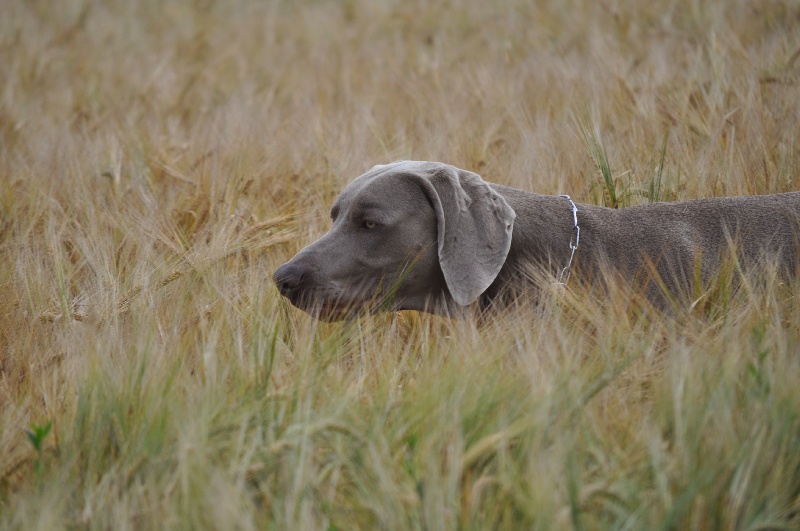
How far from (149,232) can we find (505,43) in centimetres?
454

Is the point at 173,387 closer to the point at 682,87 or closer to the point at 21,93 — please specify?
the point at 682,87

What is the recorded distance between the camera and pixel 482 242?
10.7 ft

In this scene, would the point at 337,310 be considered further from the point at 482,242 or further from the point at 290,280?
the point at 482,242

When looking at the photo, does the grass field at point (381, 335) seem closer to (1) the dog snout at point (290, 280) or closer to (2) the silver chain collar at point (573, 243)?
(1) the dog snout at point (290, 280)

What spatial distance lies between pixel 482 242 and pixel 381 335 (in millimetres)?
516

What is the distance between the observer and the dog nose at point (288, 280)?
10.2ft

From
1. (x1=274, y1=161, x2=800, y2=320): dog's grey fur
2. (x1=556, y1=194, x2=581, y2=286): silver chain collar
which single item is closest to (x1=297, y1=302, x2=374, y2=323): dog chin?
(x1=274, y1=161, x2=800, y2=320): dog's grey fur

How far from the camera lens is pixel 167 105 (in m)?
6.74

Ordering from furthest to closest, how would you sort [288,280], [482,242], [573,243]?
1. [573,243]
2. [482,242]
3. [288,280]

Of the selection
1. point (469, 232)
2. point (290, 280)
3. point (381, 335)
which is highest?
point (469, 232)

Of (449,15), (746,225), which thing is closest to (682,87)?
(746,225)

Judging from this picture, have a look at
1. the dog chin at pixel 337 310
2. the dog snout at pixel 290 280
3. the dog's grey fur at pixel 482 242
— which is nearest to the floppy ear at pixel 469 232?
the dog's grey fur at pixel 482 242

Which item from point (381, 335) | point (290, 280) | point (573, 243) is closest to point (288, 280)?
point (290, 280)

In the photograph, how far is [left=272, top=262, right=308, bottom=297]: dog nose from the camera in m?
3.12
